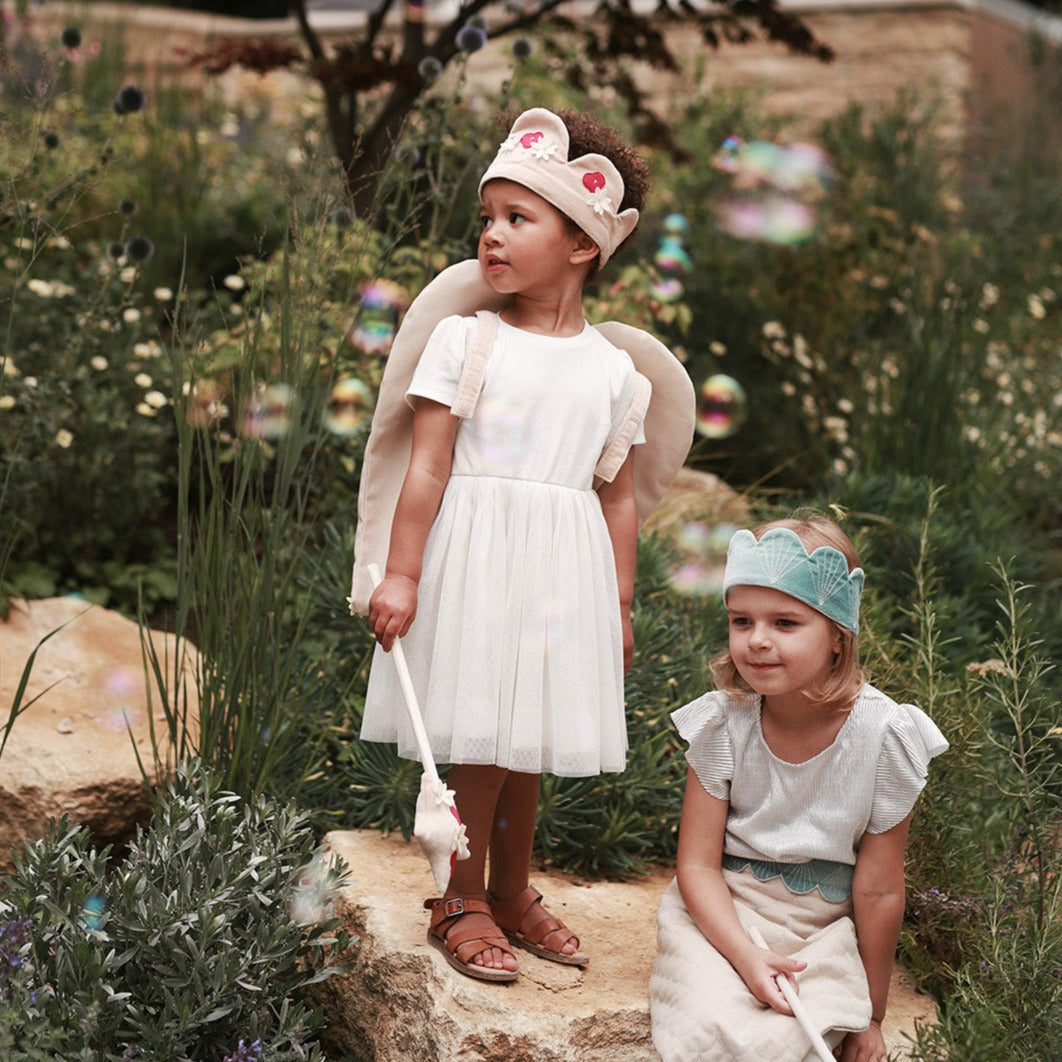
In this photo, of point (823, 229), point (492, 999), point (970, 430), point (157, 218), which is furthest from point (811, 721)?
point (823, 229)

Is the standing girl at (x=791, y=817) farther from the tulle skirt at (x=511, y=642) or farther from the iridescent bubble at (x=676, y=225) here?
the iridescent bubble at (x=676, y=225)

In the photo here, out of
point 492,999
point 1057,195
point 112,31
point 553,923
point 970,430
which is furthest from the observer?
point 112,31

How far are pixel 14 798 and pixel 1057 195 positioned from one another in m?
6.74

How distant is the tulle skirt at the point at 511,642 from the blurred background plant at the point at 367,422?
38cm

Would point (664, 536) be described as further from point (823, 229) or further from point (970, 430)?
point (823, 229)

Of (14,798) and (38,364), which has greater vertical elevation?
(38,364)

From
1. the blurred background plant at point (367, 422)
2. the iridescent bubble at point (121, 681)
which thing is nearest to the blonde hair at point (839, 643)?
the blurred background plant at point (367, 422)

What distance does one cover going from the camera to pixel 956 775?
2.89 meters

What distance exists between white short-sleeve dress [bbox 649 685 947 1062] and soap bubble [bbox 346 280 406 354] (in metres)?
1.66

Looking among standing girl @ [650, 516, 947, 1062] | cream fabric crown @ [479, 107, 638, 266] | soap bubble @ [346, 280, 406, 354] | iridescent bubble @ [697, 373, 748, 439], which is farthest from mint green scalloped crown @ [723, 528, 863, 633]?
iridescent bubble @ [697, 373, 748, 439]

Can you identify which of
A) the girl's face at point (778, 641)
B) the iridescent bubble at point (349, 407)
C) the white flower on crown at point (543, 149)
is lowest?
the iridescent bubble at point (349, 407)

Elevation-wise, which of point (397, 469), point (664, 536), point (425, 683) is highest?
point (397, 469)

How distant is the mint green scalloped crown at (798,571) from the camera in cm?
244

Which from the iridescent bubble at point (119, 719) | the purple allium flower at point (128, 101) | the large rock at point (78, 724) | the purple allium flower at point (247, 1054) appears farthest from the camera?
the purple allium flower at point (128, 101)
